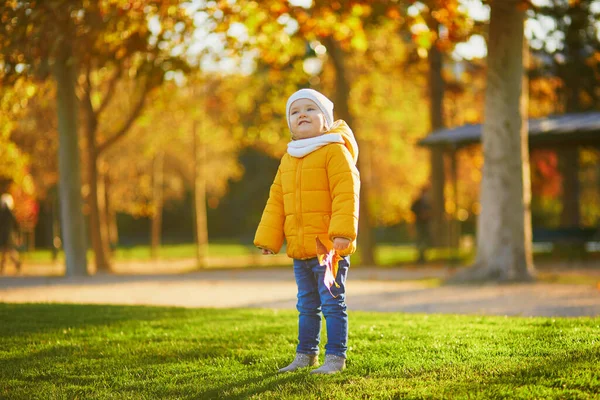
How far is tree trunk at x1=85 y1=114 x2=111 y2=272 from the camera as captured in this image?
20.9 m

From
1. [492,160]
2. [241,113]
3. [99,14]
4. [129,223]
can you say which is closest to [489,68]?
[492,160]

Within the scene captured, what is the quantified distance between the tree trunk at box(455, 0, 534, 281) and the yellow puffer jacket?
26.3 feet

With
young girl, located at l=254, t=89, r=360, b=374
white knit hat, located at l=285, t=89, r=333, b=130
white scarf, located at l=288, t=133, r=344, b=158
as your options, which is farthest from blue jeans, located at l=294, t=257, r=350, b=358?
white knit hat, located at l=285, t=89, r=333, b=130

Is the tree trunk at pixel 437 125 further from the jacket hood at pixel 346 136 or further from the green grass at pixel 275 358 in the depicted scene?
the jacket hood at pixel 346 136

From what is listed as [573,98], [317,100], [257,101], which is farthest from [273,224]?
[573,98]

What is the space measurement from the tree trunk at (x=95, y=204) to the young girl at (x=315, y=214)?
622 inches

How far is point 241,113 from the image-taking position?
25.5 metres

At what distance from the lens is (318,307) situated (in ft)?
19.5

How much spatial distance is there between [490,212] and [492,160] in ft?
2.74

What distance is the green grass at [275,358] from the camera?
202 inches

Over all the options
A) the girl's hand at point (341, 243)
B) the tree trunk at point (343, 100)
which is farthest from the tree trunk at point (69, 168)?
the girl's hand at point (341, 243)

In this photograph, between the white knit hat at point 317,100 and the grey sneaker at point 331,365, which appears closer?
the grey sneaker at point 331,365

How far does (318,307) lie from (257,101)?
18.0 m

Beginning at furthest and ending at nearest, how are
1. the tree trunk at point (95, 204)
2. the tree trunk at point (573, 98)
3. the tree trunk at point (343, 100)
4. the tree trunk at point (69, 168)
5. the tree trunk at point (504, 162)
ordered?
the tree trunk at point (573, 98) → the tree trunk at point (95, 204) → the tree trunk at point (343, 100) → the tree trunk at point (69, 168) → the tree trunk at point (504, 162)
